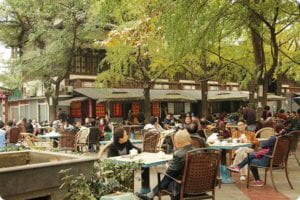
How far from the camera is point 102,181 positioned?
6.02 metres

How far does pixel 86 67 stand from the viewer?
2970cm

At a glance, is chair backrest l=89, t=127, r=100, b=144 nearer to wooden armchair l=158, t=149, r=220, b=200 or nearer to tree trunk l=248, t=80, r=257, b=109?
tree trunk l=248, t=80, r=257, b=109

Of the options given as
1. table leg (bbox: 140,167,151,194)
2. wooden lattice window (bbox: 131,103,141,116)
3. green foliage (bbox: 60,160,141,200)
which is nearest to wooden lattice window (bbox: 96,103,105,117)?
wooden lattice window (bbox: 131,103,141,116)

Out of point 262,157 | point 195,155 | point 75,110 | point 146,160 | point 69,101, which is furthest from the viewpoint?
point 75,110

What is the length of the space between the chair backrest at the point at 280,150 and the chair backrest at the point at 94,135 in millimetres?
7848

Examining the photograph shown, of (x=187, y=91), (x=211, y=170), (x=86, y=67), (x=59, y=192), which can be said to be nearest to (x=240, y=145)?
(x=211, y=170)

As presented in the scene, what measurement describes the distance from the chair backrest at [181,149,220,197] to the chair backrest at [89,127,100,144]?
9.41 meters

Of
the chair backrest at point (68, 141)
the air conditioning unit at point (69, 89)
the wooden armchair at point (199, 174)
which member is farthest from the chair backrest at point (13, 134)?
the air conditioning unit at point (69, 89)

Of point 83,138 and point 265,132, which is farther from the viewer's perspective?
point 83,138

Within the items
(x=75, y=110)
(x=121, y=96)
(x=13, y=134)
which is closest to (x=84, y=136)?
(x=13, y=134)

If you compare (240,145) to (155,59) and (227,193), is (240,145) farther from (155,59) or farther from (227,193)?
(155,59)

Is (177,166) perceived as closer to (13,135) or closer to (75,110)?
(13,135)

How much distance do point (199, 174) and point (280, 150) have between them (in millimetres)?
3008

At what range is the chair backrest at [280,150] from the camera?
816cm
